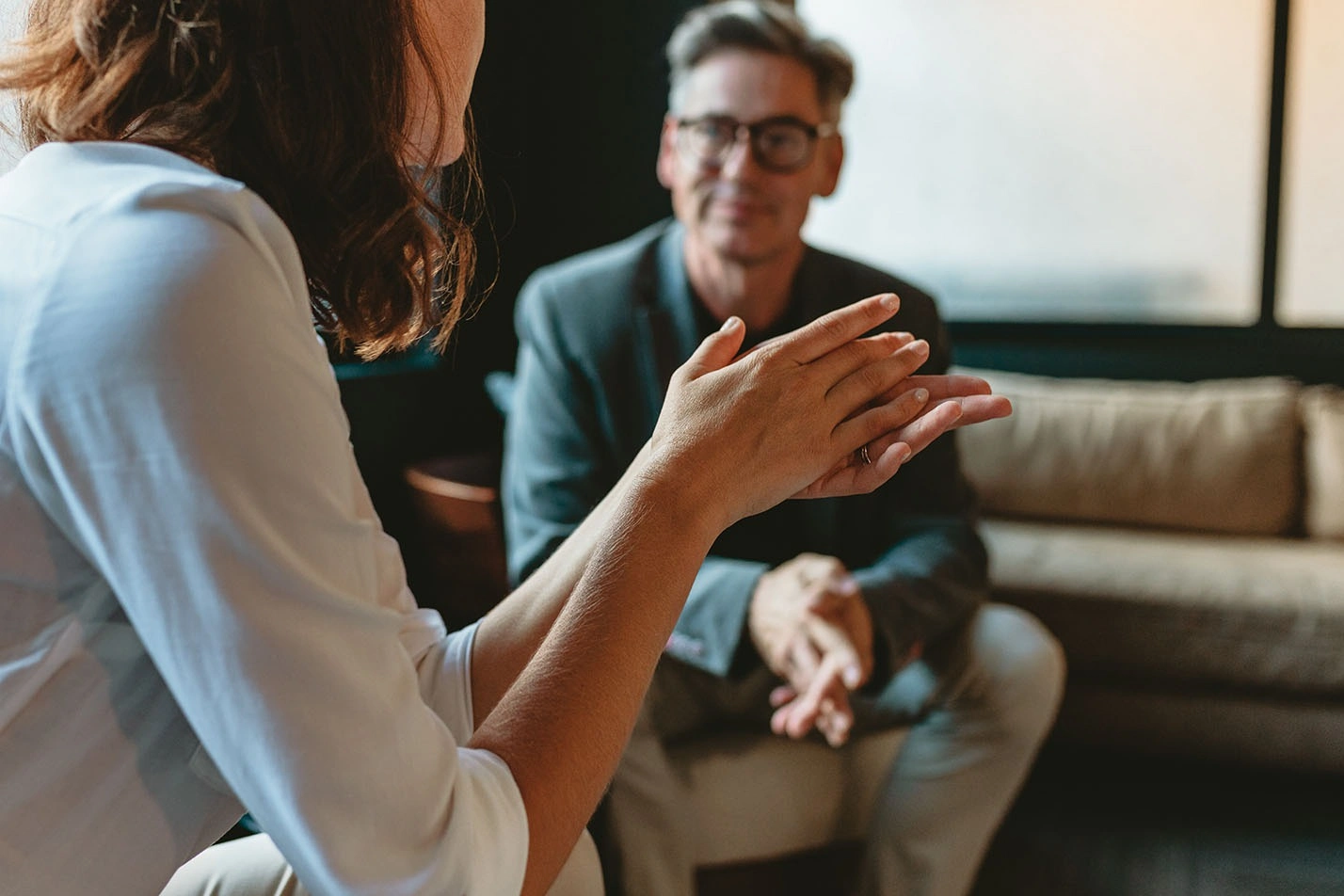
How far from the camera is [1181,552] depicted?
8.75ft

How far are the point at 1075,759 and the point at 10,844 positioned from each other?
235cm

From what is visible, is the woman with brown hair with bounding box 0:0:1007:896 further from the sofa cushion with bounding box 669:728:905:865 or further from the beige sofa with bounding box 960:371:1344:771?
the beige sofa with bounding box 960:371:1344:771

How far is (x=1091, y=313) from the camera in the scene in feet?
11.2

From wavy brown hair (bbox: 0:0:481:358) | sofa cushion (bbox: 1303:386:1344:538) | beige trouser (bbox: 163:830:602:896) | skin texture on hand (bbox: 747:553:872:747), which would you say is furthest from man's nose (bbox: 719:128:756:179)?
sofa cushion (bbox: 1303:386:1344:538)

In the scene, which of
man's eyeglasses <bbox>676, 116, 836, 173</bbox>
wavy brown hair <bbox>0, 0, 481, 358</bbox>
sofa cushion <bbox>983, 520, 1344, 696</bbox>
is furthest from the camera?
sofa cushion <bbox>983, 520, 1344, 696</bbox>

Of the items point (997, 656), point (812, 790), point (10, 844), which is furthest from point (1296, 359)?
point (10, 844)

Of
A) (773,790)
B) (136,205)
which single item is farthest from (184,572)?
(773,790)

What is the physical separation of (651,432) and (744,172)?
0.44 m

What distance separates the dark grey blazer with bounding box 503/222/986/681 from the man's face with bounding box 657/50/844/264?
0.25 feet

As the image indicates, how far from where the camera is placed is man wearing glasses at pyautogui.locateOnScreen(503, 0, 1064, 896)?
1.63 m

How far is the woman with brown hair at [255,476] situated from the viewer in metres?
0.58

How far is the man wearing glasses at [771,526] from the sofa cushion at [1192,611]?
1.81 feet

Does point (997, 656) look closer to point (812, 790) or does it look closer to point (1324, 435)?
point (812, 790)

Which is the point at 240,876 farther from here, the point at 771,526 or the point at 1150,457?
the point at 1150,457
